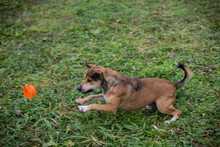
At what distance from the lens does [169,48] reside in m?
7.42

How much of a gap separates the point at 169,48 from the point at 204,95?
267cm

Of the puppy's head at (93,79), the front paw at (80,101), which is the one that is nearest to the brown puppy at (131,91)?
the puppy's head at (93,79)

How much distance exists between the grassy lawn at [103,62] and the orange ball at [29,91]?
0.18 metres

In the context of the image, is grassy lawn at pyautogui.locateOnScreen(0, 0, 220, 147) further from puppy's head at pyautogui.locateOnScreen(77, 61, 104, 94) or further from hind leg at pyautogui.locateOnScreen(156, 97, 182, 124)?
puppy's head at pyautogui.locateOnScreen(77, 61, 104, 94)

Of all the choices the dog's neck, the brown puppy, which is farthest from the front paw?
the dog's neck

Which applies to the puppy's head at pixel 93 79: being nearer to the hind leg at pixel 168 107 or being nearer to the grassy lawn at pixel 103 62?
the grassy lawn at pixel 103 62

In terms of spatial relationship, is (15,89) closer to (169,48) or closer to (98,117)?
(98,117)

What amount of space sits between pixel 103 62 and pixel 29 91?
2.57 m

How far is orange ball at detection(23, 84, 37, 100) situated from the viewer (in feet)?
17.7

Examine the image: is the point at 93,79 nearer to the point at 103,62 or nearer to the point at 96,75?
the point at 96,75

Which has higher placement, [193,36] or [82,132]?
[193,36]

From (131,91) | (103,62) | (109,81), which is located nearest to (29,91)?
(109,81)

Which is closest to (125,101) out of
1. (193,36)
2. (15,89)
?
(15,89)

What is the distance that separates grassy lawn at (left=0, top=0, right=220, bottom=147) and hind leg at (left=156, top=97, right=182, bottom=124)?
16cm
